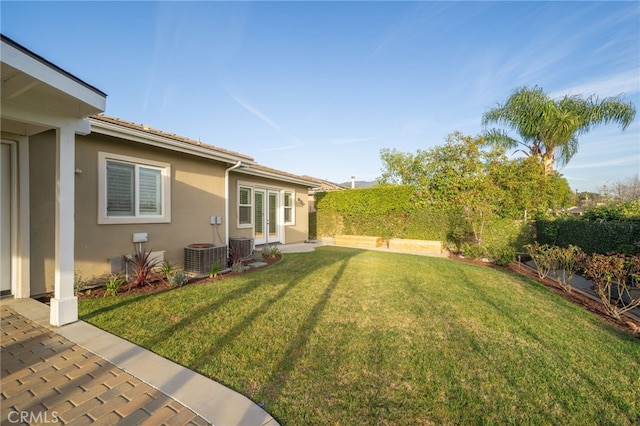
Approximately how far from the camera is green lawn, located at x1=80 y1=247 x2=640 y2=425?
2490 millimetres

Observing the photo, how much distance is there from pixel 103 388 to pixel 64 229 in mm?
2523

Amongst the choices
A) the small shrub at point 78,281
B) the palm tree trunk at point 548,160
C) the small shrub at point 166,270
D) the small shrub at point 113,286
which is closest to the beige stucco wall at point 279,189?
the small shrub at point 166,270

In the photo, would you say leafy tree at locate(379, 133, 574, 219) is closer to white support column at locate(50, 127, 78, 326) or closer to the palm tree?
the palm tree

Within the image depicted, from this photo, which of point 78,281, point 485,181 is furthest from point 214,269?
point 485,181

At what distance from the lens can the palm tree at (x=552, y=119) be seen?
43.5 ft

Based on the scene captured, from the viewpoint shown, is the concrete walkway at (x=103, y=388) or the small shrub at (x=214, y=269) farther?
the small shrub at (x=214, y=269)

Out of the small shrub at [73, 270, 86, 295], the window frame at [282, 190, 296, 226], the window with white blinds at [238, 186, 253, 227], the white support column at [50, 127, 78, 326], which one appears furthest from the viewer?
the window frame at [282, 190, 296, 226]

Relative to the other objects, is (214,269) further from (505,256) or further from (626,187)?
(626,187)

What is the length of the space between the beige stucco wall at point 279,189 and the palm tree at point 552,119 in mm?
11235

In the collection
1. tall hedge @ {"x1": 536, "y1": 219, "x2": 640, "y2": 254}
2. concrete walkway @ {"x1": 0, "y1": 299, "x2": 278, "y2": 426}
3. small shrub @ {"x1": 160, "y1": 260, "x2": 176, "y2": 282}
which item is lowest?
concrete walkway @ {"x1": 0, "y1": 299, "x2": 278, "y2": 426}

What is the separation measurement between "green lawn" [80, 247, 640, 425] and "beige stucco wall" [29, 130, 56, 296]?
3.75ft

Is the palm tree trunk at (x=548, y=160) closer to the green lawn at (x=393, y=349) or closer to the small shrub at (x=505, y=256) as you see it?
the small shrub at (x=505, y=256)

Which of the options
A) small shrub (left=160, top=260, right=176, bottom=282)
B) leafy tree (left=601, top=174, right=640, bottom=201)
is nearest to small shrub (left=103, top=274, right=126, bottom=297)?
small shrub (left=160, top=260, right=176, bottom=282)
